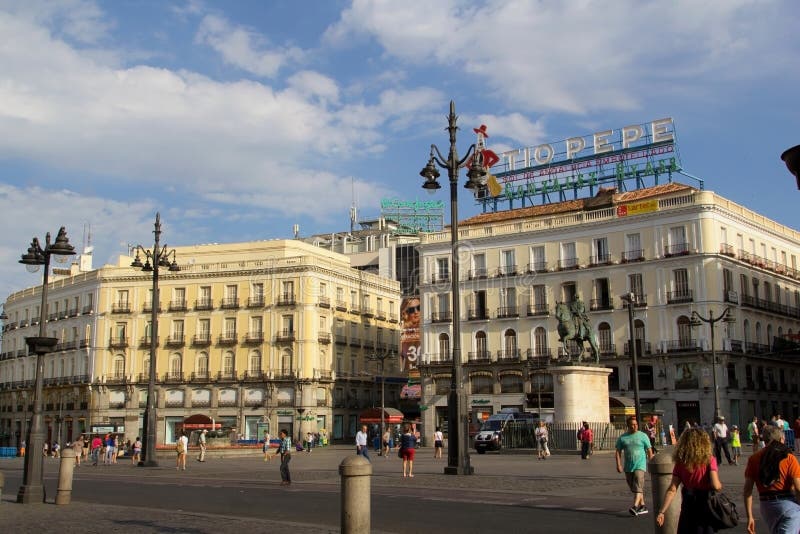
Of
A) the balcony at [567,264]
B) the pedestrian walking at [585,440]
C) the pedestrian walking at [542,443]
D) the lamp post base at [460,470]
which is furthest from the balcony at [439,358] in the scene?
the lamp post base at [460,470]

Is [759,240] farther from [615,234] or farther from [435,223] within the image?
[435,223]

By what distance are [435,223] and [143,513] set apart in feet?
329

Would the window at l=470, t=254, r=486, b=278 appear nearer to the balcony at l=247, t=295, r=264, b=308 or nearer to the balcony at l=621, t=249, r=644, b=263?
the balcony at l=621, t=249, r=644, b=263

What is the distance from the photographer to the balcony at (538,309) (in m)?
66.5

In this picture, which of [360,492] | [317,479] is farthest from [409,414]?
[360,492]

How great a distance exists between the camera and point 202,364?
79375mm

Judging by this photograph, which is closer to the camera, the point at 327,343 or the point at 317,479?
the point at 317,479

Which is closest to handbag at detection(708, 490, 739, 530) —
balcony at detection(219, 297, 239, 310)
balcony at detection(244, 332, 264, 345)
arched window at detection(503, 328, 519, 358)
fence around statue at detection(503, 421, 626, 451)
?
fence around statue at detection(503, 421, 626, 451)

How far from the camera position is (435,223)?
378 ft

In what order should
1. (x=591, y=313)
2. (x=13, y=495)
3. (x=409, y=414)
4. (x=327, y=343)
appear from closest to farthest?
(x=13, y=495) < (x=591, y=313) < (x=327, y=343) < (x=409, y=414)

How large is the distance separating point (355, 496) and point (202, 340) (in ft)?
235

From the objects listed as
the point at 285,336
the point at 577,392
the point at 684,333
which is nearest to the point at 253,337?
the point at 285,336

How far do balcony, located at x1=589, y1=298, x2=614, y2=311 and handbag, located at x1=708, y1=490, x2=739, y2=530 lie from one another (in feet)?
186

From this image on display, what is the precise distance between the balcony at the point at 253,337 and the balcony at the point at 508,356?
72.6 feet
